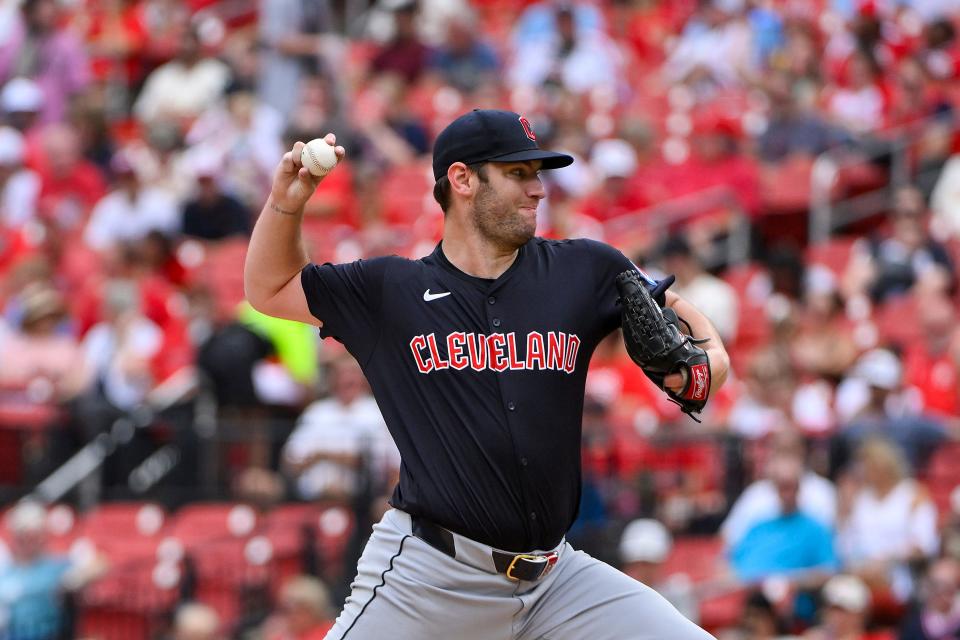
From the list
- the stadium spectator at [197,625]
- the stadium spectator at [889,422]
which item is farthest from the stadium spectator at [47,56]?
the stadium spectator at [889,422]

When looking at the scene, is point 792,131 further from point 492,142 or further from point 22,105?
point 492,142

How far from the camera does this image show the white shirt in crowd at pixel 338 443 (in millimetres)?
9672

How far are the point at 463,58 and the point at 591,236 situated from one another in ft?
11.5

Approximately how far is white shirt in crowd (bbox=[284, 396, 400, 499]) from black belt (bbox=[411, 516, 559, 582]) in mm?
5039

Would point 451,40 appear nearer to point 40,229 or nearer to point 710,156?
point 710,156

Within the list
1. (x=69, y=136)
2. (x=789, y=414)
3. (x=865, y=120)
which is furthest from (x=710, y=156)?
(x=69, y=136)

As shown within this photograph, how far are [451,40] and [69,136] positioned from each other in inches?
136

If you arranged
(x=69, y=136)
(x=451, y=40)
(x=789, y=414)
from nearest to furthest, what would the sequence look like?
(x=789, y=414) < (x=69, y=136) < (x=451, y=40)

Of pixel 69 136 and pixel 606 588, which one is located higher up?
pixel 69 136

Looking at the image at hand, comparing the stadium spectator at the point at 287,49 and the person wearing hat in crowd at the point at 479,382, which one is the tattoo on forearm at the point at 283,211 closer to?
the person wearing hat in crowd at the point at 479,382

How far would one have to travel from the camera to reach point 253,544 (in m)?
9.70

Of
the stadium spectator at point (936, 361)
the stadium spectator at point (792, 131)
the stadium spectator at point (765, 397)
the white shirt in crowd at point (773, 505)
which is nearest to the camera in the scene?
the white shirt in crowd at point (773, 505)

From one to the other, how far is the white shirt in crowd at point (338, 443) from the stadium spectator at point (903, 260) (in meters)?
3.47

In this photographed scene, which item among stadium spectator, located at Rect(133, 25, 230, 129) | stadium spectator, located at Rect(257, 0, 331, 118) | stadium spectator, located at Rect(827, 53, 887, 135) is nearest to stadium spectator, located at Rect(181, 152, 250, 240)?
stadium spectator, located at Rect(257, 0, 331, 118)
